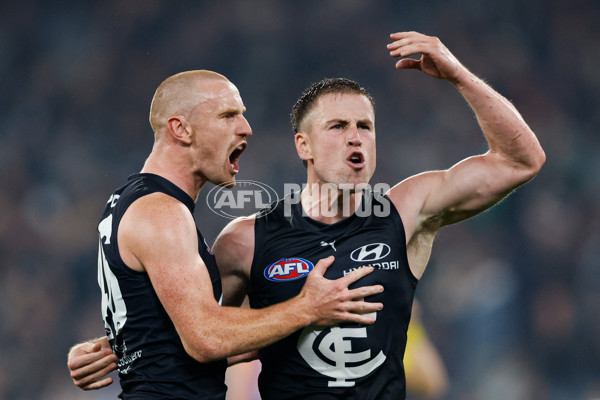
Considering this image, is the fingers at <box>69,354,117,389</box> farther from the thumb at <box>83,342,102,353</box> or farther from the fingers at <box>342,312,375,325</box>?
the fingers at <box>342,312,375,325</box>

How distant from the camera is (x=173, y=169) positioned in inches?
112

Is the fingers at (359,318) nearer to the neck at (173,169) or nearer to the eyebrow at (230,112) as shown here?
the neck at (173,169)

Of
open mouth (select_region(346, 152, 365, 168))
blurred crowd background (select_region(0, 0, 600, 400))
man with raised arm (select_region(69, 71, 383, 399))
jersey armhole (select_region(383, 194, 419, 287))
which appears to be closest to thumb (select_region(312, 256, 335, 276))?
man with raised arm (select_region(69, 71, 383, 399))

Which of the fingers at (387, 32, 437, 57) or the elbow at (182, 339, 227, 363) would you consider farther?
the fingers at (387, 32, 437, 57)

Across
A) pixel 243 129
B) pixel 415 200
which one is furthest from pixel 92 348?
pixel 415 200

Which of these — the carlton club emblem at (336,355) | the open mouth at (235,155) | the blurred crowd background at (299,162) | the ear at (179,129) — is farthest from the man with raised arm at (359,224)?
the blurred crowd background at (299,162)

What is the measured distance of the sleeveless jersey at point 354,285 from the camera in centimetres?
280

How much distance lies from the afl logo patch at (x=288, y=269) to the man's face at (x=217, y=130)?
452 millimetres

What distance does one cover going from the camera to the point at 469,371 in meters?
6.34

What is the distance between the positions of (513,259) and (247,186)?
3.00 metres

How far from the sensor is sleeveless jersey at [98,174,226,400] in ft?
8.30

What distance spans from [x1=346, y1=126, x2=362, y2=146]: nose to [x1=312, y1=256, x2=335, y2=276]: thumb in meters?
0.59

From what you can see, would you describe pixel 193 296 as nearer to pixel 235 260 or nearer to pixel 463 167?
pixel 235 260

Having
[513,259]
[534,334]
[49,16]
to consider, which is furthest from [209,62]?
[534,334]
